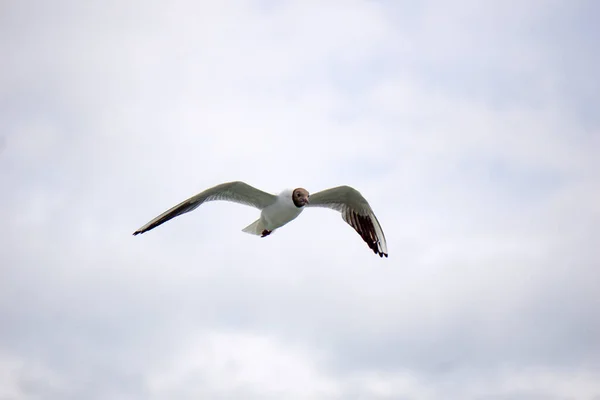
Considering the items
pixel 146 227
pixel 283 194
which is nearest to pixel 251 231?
pixel 283 194

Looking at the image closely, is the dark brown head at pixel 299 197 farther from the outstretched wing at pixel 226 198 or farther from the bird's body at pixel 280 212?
the outstretched wing at pixel 226 198

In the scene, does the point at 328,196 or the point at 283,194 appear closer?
the point at 283,194

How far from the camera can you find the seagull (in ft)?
46.0

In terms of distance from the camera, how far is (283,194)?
1447 cm

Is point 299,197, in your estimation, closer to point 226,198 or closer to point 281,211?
point 281,211

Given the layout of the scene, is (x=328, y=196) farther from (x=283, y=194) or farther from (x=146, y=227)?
(x=146, y=227)

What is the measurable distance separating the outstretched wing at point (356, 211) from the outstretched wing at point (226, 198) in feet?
4.42

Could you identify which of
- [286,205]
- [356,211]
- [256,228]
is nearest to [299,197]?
[286,205]

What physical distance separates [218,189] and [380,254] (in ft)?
14.4

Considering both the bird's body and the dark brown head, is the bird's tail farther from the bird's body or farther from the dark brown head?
the dark brown head

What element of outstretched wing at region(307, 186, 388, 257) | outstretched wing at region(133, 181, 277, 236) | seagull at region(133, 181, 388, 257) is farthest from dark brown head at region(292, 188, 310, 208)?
Result: outstretched wing at region(307, 186, 388, 257)

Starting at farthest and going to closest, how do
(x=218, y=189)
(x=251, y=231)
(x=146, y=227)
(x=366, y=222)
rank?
(x=366, y=222) < (x=251, y=231) < (x=218, y=189) < (x=146, y=227)

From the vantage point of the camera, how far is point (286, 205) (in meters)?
14.3

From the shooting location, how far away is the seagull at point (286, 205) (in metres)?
14.0
